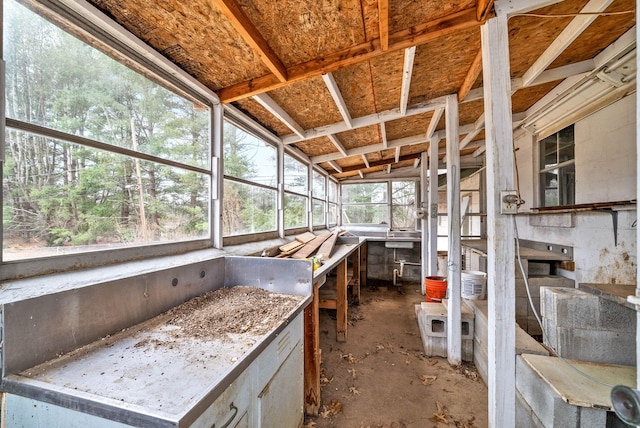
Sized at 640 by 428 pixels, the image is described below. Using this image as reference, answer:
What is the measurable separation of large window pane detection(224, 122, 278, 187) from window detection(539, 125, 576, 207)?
3.86 m

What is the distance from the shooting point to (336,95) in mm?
2389

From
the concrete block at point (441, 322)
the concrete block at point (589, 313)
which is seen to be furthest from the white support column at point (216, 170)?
the concrete block at point (589, 313)

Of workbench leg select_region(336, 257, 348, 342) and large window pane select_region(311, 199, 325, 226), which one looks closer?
workbench leg select_region(336, 257, 348, 342)

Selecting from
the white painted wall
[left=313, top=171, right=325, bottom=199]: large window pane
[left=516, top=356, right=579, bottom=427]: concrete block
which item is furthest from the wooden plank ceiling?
[left=313, top=171, right=325, bottom=199]: large window pane

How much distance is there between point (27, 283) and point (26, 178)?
1.63 ft

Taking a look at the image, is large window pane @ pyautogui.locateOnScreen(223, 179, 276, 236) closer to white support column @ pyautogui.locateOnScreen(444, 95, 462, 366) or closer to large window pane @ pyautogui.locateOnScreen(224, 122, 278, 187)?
large window pane @ pyautogui.locateOnScreen(224, 122, 278, 187)

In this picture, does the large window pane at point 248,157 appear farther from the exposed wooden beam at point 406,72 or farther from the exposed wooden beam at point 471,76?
the exposed wooden beam at point 471,76

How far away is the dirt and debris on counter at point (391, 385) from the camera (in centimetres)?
182

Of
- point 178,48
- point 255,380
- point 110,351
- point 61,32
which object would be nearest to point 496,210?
point 255,380

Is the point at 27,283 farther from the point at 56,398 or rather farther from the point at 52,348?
the point at 56,398

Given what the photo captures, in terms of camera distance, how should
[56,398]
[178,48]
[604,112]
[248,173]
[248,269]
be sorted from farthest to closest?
[248,173]
[604,112]
[248,269]
[178,48]
[56,398]

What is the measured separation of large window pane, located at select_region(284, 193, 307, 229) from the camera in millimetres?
3965

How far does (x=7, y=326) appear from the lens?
77 centimetres

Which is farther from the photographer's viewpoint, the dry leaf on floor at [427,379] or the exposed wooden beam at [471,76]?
the dry leaf on floor at [427,379]
